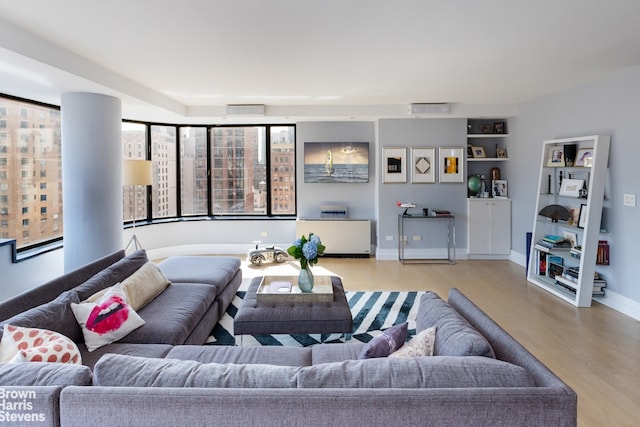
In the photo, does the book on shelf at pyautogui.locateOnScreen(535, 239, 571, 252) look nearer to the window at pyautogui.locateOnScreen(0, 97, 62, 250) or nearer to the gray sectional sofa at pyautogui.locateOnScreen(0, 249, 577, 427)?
the gray sectional sofa at pyautogui.locateOnScreen(0, 249, 577, 427)

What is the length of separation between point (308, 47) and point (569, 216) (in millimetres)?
3868

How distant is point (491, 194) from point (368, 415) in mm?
6411

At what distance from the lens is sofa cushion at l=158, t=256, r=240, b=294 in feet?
12.6

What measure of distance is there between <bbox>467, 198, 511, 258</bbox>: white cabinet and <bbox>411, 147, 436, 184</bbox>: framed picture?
0.79 metres

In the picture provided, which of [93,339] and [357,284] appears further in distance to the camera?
[357,284]

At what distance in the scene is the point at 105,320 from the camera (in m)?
2.45

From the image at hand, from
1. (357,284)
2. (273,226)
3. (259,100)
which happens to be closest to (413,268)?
(357,284)

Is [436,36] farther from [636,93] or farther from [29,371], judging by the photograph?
[29,371]

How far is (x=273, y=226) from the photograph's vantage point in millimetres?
7387

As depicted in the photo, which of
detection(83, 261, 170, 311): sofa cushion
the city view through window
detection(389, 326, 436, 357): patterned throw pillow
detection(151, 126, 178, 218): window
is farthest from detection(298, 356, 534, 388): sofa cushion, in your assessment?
detection(151, 126, 178, 218): window

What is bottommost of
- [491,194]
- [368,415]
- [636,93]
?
[368,415]

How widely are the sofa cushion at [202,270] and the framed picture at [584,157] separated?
424cm

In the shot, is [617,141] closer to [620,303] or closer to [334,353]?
[620,303]

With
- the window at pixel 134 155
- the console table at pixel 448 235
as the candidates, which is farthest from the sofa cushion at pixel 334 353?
the window at pixel 134 155
